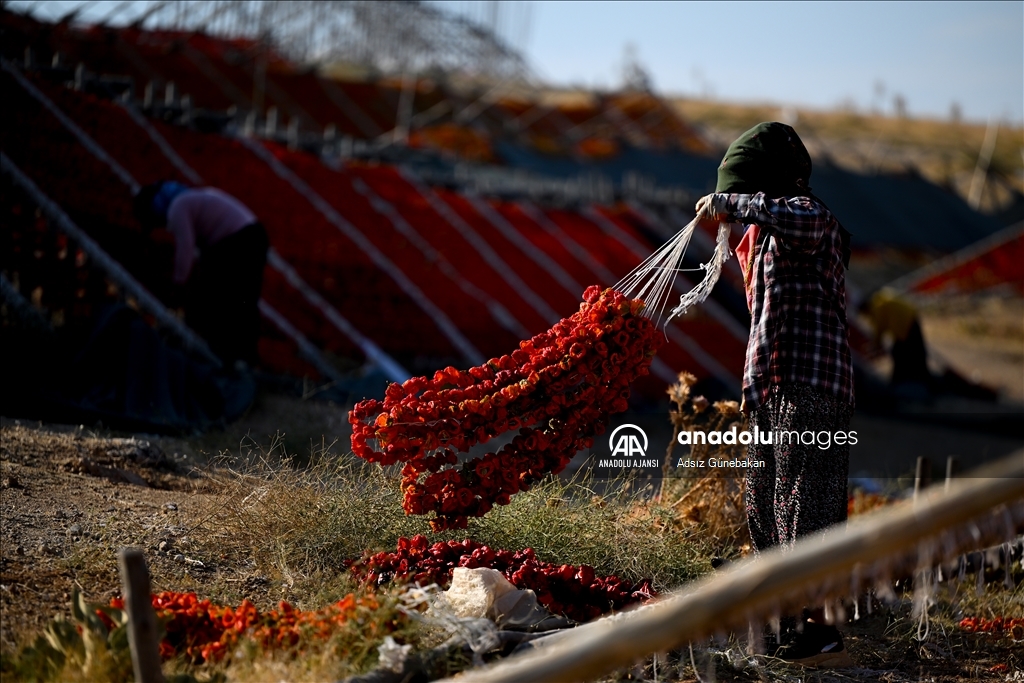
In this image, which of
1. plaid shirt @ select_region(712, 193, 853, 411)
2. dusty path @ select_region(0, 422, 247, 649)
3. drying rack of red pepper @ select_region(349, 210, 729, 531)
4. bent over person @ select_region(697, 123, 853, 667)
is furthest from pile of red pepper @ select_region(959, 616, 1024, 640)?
dusty path @ select_region(0, 422, 247, 649)

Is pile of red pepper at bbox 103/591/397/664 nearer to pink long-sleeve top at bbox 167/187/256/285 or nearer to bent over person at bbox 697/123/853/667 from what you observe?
bent over person at bbox 697/123/853/667

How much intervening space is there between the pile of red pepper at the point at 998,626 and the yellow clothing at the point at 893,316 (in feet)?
21.3

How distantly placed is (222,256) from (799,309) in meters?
4.26

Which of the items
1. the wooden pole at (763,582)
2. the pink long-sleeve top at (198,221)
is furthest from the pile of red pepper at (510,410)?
the pink long-sleeve top at (198,221)

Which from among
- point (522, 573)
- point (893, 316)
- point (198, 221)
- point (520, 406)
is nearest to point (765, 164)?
point (520, 406)

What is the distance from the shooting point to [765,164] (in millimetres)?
3482

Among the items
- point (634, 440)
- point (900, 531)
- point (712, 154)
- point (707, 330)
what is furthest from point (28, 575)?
point (712, 154)

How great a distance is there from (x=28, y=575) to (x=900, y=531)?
243 cm

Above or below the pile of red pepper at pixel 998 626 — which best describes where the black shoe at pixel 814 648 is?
above

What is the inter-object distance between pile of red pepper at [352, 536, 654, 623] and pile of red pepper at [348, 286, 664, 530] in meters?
0.18

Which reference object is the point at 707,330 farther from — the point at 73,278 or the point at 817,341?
the point at 817,341

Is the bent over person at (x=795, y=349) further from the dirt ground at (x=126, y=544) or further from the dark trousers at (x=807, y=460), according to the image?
the dirt ground at (x=126, y=544)

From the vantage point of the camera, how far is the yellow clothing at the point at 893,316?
1045 centimetres

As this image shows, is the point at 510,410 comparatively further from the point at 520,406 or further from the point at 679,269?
the point at 679,269
